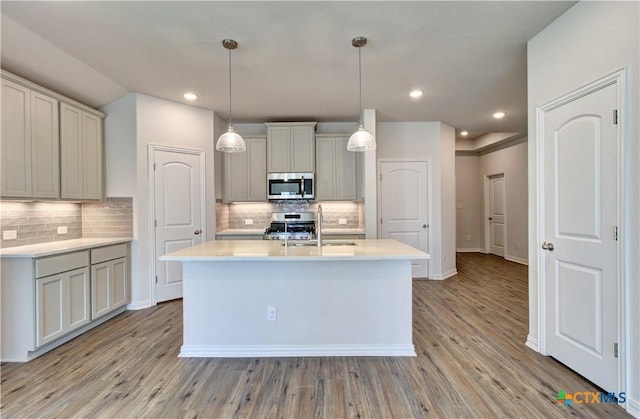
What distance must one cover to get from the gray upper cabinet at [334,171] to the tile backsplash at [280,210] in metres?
0.29

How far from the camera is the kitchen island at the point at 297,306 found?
2.45m

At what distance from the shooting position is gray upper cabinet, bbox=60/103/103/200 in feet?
10.0

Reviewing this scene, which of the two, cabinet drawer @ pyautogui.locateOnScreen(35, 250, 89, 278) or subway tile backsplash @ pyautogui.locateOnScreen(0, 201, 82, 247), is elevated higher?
subway tile backsplash @ pyautogui.locateOnScreen(0, 201, 82, 247)

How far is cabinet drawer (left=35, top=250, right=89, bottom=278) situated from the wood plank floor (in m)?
0.70

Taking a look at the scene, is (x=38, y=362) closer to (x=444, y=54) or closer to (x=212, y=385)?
(x=212, y=385)

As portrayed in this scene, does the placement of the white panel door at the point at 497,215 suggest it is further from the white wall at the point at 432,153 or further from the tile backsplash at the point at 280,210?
the tile backsplash at the point at 280,210

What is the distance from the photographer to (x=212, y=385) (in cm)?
205

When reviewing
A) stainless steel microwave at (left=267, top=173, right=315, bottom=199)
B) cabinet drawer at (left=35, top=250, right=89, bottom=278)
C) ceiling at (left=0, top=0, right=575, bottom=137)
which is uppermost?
ceiling at (left=0, top=0, right=575, bottom=137)

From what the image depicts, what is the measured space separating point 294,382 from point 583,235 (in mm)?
2285

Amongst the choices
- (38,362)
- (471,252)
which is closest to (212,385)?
(38,362)

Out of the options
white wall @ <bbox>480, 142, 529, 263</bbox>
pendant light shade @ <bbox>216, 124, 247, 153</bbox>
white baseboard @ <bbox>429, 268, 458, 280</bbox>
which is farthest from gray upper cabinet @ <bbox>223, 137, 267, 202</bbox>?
white wall @ <bbox>480, 142, 529, 263</bbox>

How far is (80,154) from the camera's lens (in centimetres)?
325

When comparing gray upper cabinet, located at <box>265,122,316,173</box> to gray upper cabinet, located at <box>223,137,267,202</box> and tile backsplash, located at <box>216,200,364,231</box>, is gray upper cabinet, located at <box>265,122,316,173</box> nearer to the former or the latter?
gray upper cabinet, located at <box>223,137,267,202</box>

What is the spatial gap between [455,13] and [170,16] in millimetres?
2120
